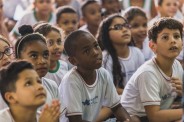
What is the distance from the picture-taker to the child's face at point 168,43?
2.46 metres

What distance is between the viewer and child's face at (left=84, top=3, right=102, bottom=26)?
4172mm

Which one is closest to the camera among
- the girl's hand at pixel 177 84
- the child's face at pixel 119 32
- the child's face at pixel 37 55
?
the child's face at pixel 37 55

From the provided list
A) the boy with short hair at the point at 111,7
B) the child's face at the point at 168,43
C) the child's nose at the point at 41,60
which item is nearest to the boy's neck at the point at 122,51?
the child's face at the point at 168,43

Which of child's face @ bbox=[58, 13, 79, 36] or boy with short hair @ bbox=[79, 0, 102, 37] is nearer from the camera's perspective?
child's face @ bbox=[58, 13, 79, 36]

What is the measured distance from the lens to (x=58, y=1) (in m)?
4.82

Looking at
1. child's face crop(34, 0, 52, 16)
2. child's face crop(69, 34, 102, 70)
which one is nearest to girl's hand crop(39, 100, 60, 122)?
child's face crop(69, 34, 102, 70)

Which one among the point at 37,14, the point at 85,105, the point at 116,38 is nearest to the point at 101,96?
the point at 85,105

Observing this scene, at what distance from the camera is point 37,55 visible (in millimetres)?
2232

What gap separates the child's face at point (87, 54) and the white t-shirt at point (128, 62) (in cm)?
72

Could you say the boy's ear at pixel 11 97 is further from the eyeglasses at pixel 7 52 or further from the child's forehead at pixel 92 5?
the child's forehead at pixel 92 5

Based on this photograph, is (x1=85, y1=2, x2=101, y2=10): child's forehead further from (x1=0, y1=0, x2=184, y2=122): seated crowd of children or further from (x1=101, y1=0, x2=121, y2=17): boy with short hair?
(x1=0, y1=0, x2=184, y2=122): seated crowd of children

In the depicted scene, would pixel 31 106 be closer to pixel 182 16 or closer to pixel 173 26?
pixel 173 26

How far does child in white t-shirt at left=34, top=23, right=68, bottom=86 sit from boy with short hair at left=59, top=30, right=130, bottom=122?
272 millimetres

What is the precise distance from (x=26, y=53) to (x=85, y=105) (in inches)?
15.3
